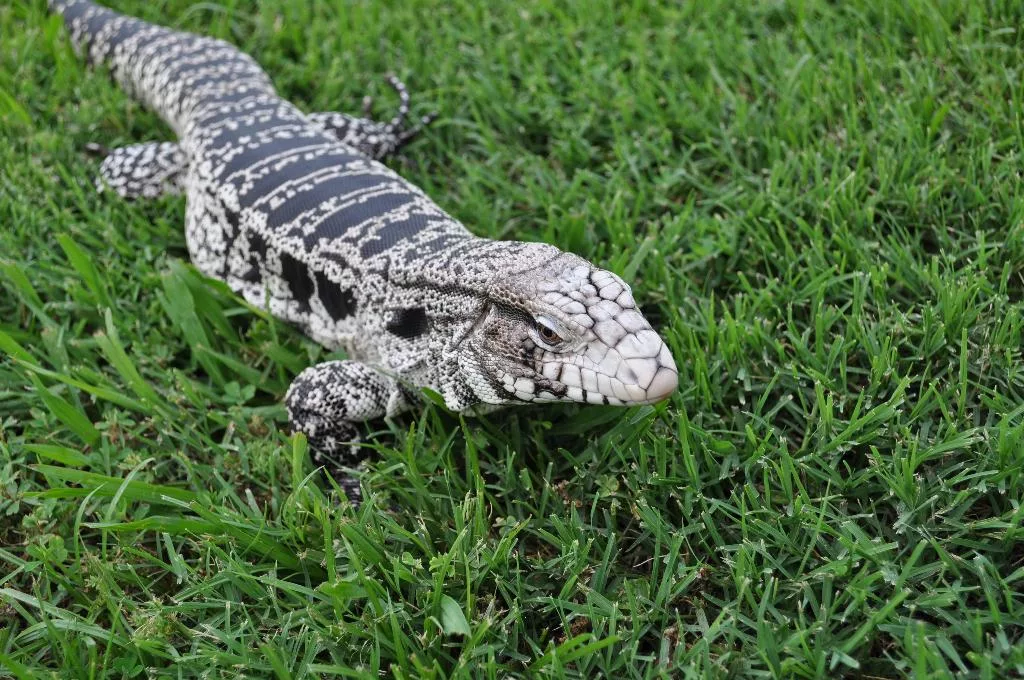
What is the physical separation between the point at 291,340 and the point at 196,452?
2.50 ft

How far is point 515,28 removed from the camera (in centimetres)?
590

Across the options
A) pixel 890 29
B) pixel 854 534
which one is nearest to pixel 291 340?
pixel 854 534

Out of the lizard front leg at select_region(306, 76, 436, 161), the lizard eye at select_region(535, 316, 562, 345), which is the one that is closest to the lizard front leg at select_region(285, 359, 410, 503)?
the lizard eye at select_region(535, 316, 562, 345)

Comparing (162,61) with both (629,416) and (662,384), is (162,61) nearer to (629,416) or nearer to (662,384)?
(629,416)

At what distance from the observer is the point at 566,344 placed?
321 centimetres

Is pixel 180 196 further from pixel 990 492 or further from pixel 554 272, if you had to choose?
pixel 990 492

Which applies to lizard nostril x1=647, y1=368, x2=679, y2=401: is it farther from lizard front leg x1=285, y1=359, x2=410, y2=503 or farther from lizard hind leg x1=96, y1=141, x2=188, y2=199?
lizard hind leg x1=96, y1=141, x2=188, y2=199

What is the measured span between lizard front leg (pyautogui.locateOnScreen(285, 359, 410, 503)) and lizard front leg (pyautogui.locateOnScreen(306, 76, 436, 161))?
6.18 ft

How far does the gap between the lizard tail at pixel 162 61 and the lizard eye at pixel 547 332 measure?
9.69 ft

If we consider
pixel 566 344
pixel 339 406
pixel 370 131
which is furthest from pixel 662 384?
pixel 370 131

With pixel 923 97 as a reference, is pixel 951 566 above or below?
below

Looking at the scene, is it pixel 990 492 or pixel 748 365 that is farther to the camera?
pixel 748 365

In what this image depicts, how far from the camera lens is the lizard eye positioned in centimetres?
321

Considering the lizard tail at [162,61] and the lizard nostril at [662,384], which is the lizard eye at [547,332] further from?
the lizard tail at [162,61]
